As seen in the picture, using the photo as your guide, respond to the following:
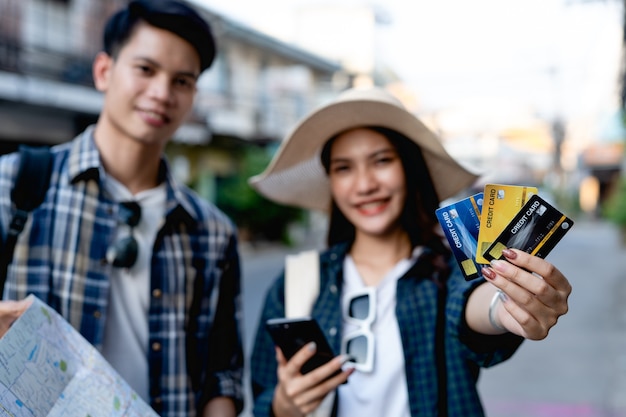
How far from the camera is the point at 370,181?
1.93 metres

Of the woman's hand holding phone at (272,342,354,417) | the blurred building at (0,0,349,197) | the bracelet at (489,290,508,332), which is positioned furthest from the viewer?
the blurred building at (0,0,349,197)

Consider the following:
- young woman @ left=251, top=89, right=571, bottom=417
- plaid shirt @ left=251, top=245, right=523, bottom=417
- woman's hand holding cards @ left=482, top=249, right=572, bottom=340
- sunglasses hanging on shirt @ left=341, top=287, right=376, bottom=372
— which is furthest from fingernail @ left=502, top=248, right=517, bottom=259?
sunglasses hanging on shirt @ left=341, top=287, right=376, bottom=372

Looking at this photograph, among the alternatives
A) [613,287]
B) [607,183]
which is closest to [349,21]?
[607,183]

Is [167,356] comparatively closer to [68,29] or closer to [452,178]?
[452,178]

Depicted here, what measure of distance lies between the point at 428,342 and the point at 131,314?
0.91 metres

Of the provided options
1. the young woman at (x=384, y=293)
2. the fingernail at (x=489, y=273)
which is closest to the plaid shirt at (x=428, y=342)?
the young woman at (x=384, y=293)

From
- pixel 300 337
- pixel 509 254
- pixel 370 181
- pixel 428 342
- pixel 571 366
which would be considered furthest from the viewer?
pixel 571 366

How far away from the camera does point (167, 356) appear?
193 cm

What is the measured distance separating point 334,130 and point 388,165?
23 centimetres

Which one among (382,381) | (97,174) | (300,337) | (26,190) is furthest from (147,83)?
(382,381)

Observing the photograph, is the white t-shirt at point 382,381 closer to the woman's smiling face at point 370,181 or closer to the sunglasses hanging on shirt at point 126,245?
the woman's smiling face at point 370,181

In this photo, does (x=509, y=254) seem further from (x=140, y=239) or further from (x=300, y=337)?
(x=140, y=239)

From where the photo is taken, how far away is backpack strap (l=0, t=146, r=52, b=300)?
1.75 meters

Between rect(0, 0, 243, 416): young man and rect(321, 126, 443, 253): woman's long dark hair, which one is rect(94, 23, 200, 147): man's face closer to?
rect(0, 0, 243, 416): young man
